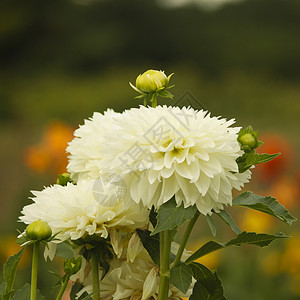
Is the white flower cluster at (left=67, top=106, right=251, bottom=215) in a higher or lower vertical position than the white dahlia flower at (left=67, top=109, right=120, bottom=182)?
lower

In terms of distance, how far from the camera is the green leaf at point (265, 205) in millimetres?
535

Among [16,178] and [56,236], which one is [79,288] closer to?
[56,236]

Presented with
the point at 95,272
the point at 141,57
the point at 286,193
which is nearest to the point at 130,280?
the point at 95,272

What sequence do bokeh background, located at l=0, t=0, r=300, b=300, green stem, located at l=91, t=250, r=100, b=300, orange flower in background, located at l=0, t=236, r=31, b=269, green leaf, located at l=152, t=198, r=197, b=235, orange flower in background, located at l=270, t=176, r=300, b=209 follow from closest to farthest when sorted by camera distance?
green leaf, located at l=152, t=198, r=197, b=235 < green stem, located at l=91, t=250, r=100, b=300 < orange flower in background, located at l=0, t=236, r=31, b=269 < orange flower in background, located at l=270, t=176, r=300, b=209 < bokeh background, located at l=0, t=0, r=300, b=300

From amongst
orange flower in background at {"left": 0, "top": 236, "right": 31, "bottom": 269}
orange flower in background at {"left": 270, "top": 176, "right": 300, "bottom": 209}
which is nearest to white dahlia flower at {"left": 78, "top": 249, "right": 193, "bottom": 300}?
orange flower in background at {"left": 0, "top": 236, "right": 31, "bottom": 269}

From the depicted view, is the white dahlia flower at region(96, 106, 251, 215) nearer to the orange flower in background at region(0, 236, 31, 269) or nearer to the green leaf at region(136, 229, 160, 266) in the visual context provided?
the green leaf at region(136, 229, 160, 266)

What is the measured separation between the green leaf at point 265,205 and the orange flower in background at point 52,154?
1.33 metres

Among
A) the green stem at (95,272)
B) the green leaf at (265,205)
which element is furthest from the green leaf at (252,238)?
the green stem at (95,272)

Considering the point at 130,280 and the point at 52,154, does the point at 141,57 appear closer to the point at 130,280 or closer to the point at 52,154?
the point at 52,154

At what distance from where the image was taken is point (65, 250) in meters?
0.58

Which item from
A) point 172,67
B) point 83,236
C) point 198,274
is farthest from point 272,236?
point 172,67

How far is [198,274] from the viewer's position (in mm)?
559

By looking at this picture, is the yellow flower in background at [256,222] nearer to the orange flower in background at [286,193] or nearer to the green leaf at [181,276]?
the orange flower in background at [286,193]

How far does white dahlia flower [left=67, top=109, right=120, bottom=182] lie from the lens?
0.60m
